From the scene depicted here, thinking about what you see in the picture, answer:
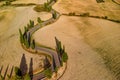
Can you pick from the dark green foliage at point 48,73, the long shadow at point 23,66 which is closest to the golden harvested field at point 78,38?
the long shadow at point 23,66

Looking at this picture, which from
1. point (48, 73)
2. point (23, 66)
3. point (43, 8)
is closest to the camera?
point (48, 73)

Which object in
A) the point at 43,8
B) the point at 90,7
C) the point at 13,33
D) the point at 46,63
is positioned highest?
the point at 46,63

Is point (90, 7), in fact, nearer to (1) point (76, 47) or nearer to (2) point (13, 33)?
(1) point (76, 47)

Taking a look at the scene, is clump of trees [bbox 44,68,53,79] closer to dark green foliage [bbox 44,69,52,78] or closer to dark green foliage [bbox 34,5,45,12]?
dark green foliage [bbox 44,69,52,78]

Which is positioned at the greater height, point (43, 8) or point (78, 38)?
point (78, 38)

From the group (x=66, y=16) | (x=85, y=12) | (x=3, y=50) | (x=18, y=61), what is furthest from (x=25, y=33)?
(x=85, y=12)

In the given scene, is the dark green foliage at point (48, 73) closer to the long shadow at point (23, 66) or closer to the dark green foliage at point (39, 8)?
the long shadow at point (23, 66)

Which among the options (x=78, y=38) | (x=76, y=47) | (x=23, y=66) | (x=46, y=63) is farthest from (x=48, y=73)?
(x=78, y=38)

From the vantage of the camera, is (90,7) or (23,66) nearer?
(23,66)
